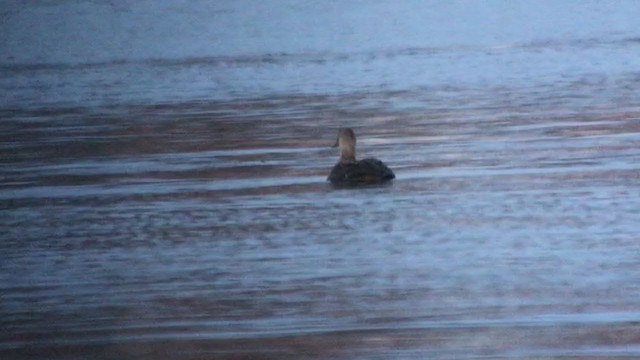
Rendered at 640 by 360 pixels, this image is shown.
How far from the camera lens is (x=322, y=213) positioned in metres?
13.0

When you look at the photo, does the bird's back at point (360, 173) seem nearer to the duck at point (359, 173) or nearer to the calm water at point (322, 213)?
the duck at point (359, 173)

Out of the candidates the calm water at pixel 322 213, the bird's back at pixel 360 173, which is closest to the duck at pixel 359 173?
the bird's back at pixel 360 173

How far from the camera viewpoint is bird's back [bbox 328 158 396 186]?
1414 cm

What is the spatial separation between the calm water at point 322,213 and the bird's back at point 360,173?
13 centimetres

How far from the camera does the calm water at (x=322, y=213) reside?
9078mm

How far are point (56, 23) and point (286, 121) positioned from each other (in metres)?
25.2

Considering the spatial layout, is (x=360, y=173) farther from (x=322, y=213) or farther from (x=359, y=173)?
(x=322, y=213)

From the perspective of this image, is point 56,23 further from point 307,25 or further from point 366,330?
point 366,330

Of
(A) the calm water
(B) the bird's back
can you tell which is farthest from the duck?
(A) the calm water

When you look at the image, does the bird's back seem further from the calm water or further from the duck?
the calm water

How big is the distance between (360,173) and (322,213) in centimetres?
125

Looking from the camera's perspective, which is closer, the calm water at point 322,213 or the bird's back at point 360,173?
the calm water at point 322,213

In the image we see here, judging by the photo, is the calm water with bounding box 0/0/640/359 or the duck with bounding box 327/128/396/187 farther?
the duck with bounding box 327/128/396/187

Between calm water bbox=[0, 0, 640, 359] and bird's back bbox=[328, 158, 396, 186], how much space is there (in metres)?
0.13
